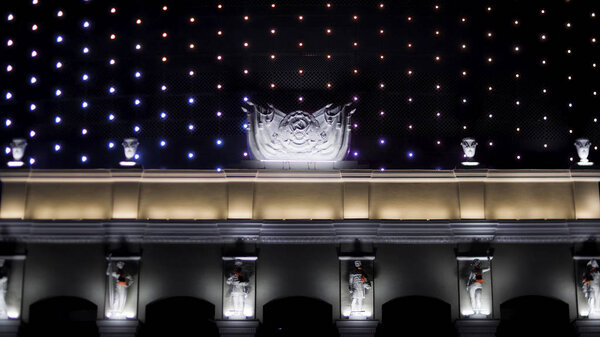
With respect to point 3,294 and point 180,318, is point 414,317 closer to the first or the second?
point 180,318

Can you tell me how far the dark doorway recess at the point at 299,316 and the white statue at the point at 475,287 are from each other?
447cm

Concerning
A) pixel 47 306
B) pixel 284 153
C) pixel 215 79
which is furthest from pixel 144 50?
pixel 47 306

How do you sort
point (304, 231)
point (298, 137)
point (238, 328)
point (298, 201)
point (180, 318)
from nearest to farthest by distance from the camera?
point (238, 328)
point (304, 231)
point (180, 318)
point (298, 201)
point (298, 137)

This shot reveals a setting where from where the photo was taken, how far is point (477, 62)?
3744 cm

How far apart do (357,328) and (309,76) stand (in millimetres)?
11205

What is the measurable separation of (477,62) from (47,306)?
1869 centimetres

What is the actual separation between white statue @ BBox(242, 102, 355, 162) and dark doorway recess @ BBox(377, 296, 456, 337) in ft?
17.2

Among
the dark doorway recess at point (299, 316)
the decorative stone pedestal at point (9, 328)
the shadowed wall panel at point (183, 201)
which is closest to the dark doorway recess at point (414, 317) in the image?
the dark doorway recess at point (299, 316)

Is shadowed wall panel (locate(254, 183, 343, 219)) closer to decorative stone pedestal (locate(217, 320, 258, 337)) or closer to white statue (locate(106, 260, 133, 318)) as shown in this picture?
decorative stone pedestal (locate(217, 320, 258, 337))

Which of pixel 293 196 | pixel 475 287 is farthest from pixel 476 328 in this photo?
pixel 293 196

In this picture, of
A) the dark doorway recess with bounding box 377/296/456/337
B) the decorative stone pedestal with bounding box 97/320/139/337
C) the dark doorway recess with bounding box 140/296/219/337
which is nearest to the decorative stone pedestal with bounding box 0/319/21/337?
the decorative stone pedestal with bounding box 97/320/139/337

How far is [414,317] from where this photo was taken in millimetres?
31000

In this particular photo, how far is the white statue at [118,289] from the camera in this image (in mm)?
29969

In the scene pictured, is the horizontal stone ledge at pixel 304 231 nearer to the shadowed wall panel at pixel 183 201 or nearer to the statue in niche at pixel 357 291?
the shadowed wall panel at pixel 183 201
